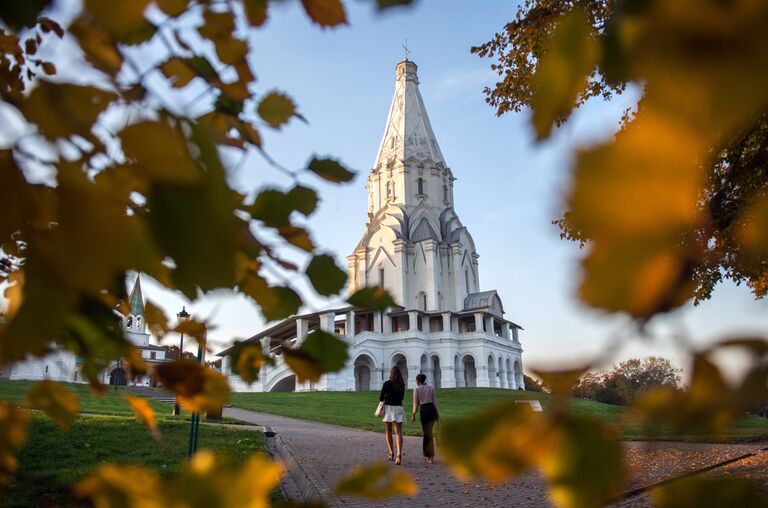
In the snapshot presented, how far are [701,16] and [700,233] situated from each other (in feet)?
0.71

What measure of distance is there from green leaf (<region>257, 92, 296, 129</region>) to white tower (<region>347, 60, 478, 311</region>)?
36835mm

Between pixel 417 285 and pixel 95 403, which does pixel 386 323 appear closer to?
pixel 417 285

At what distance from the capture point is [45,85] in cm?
53

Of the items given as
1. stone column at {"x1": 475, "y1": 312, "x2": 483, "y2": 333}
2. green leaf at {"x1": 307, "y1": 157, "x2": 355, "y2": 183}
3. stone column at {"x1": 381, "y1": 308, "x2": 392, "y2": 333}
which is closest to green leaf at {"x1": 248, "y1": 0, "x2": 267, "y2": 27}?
green leaf at {"x1": 307, "y1": 157, "x2": 355, "y2": 183}

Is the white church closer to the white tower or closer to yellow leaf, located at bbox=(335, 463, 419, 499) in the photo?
the white tower

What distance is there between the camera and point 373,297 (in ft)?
3.30

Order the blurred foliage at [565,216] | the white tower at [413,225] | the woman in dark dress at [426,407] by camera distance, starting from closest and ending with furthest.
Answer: the blurred foliage at [565,216], the woman in dark dress at [426,407], the white tower at [413,225]

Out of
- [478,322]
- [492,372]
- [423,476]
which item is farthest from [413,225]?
[423,476]

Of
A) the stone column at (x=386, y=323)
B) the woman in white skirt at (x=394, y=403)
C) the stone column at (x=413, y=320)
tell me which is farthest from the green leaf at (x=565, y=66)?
the stone column at (x=386, y=323)

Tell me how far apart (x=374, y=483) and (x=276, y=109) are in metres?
0.70

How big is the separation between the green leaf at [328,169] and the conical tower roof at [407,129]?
139 ft

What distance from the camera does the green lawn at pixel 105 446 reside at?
604cm

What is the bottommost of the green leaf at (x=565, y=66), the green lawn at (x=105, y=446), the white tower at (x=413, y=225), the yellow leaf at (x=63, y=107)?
the green lawn at (x=105, y=446)

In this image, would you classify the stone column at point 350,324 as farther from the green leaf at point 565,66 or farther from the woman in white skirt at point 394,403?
the green leaf at point 565,66
